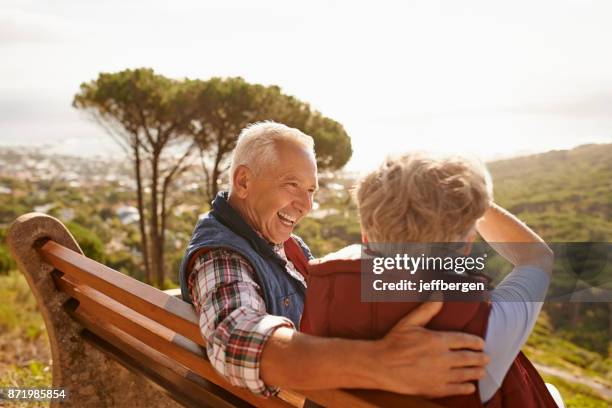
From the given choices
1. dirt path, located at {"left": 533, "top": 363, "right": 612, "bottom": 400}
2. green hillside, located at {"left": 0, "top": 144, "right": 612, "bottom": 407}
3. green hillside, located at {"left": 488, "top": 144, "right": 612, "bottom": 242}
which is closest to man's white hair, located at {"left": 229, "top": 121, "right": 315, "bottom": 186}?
green hillside, located at {"left": 0, "top": 144, "right": 612, "bottom": 407}

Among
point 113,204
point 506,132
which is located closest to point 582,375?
point 506,132

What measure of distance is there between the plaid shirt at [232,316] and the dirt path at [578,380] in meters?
10.3

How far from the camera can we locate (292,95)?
10.6 meters

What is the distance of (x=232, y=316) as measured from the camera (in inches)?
45.8

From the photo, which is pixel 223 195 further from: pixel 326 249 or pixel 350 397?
pixel 326 249

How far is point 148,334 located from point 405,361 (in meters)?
1.06

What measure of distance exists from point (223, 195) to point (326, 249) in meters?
6.87

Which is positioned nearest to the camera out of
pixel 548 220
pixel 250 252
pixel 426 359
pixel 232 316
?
pixel 426 359

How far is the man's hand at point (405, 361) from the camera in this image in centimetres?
85

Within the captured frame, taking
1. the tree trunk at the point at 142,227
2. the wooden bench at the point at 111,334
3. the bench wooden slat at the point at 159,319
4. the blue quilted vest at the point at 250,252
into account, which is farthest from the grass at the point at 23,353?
the tree trunk at the point at 142,227

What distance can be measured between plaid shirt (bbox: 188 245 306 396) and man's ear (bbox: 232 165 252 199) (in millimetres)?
339

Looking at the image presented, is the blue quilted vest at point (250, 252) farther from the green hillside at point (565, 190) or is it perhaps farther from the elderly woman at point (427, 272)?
the green hillside at point (565, 190)

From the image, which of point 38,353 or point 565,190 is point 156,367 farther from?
point 565,190

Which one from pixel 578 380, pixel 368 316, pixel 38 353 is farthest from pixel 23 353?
pixel 578 380
